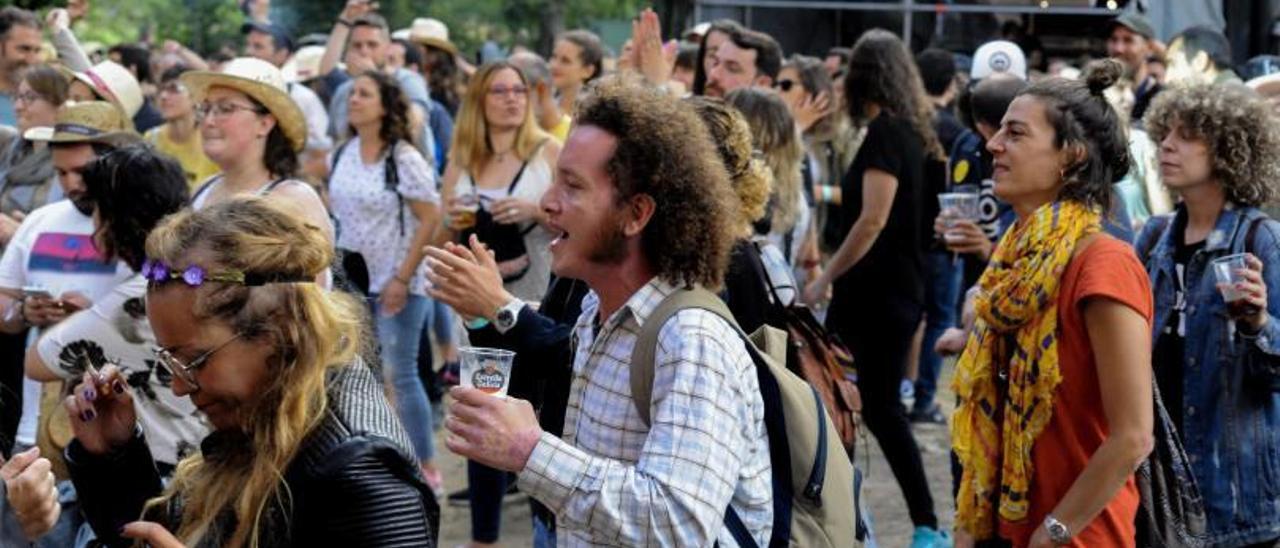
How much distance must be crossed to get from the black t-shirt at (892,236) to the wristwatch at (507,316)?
3.78 meters

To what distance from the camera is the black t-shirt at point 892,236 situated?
303 inches

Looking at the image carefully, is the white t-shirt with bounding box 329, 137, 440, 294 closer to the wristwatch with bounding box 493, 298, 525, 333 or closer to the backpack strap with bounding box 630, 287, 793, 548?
the wristwatch with bounding box 493, 298, 525, 333

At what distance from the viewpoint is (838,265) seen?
303 inches

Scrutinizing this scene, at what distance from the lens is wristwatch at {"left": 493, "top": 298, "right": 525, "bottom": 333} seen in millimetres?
4113

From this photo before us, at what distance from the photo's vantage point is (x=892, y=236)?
7.93 metres

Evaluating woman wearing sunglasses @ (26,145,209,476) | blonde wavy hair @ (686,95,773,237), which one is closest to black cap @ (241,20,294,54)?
woman wearing sunglasses @ (26,145,209,476)

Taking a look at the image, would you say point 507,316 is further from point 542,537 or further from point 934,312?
point 934,312

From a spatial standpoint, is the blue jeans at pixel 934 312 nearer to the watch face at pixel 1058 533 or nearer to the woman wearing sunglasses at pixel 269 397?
the watch face at pixel 1058 533

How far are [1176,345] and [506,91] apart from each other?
3499 millimetres

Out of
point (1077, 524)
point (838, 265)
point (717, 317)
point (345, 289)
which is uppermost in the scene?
point (717, 317)

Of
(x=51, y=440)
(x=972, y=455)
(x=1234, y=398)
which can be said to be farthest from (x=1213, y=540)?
(x=51, y=440)

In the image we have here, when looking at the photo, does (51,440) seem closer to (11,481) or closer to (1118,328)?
(11,481)

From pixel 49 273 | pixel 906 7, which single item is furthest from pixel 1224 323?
pixel 906 7

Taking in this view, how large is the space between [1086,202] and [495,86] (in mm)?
3897
